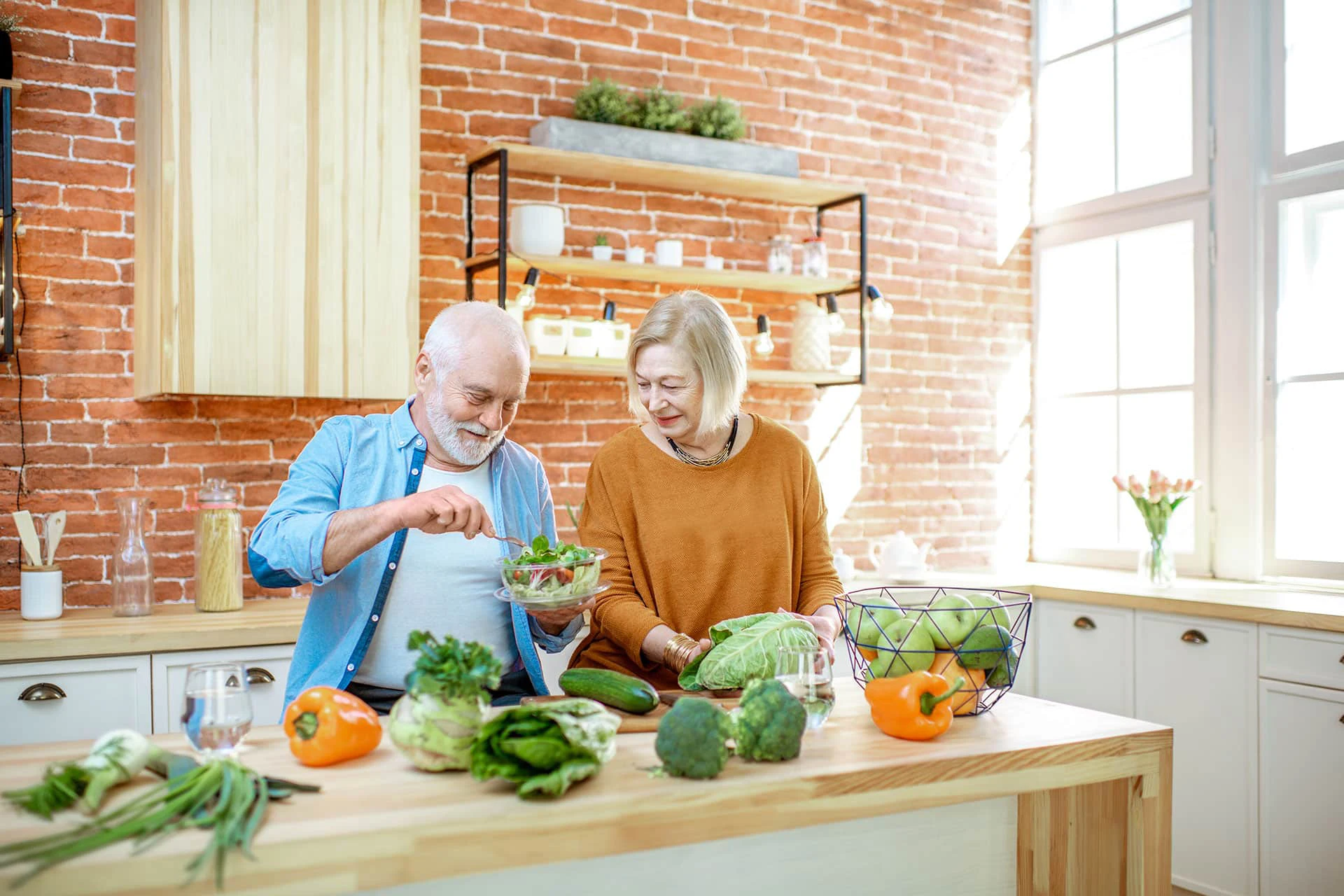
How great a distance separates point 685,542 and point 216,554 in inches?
60.7

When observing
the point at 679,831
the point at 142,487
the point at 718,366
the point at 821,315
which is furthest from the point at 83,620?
the point at 821,315

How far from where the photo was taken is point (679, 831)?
4.48 feet

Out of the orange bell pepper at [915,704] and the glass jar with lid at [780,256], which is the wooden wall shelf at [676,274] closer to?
the glass jar with lid at [780,256]

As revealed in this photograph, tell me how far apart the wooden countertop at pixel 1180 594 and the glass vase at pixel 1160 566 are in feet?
0.11

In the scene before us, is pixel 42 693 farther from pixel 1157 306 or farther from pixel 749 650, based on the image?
pixel 1157 306

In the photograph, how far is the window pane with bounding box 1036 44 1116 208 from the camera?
15.8ft

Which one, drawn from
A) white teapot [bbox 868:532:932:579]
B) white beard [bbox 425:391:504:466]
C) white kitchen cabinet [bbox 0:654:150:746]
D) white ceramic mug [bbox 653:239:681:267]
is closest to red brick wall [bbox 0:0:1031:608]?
white ceramic mug [bbox 653:239:681:267]

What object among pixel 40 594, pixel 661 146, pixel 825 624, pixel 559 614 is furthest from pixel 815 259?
pixel 40 594

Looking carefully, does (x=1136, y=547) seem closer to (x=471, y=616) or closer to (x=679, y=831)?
(x=471, y=616)

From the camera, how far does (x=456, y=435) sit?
2.26 meters

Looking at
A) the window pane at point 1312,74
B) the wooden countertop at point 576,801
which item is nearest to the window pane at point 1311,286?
the window pane at point 1312,74

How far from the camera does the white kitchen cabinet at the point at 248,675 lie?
283 cm

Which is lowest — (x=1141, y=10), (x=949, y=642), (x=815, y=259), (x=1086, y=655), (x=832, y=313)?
(x=1086, y=655)

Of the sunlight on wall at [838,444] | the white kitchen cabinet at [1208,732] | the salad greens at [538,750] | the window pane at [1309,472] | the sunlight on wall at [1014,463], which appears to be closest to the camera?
the salad greens at [538,750]
